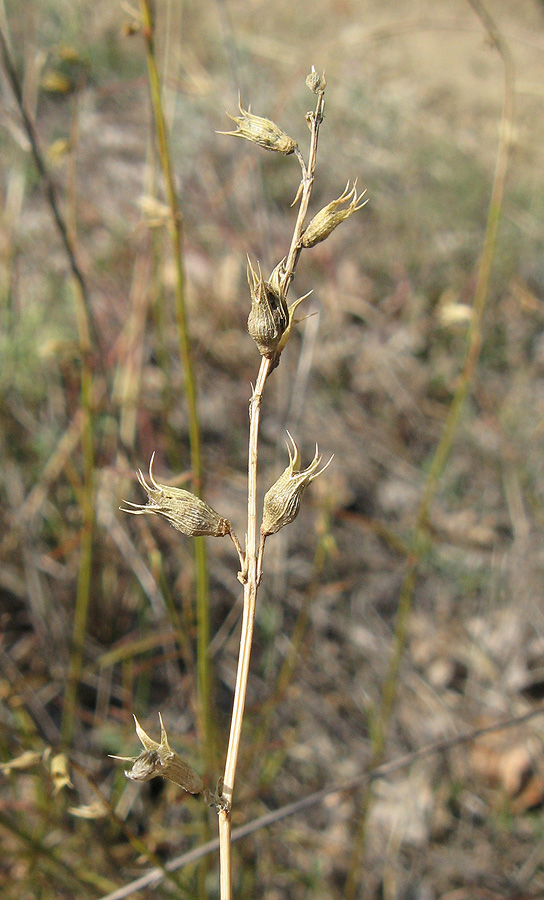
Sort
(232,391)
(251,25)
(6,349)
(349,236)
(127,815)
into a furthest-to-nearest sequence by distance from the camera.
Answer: (251,25) → (349,236) → (232,391) → (6,349) → (127,815)

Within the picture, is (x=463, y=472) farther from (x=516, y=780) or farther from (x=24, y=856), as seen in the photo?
(x=24, y=856)

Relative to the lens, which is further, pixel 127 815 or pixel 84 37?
pixel 84 37

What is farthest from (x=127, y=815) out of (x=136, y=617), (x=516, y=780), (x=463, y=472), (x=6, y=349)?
(x=463, y=472)

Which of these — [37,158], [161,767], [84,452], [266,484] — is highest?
[37,158]

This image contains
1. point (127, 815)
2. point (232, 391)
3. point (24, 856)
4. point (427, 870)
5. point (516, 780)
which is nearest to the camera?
point (24, 856)

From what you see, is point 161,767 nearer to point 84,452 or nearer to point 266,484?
point 84,452

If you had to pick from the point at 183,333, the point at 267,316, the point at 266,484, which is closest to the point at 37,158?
the point at 183,333

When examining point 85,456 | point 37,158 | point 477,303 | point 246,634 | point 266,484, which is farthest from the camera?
point 266,484

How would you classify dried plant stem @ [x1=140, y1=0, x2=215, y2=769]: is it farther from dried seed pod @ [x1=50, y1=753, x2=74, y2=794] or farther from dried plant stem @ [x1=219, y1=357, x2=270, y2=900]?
dried plant stem @ [x1=219, y1=357, x2=270, y2=900]
